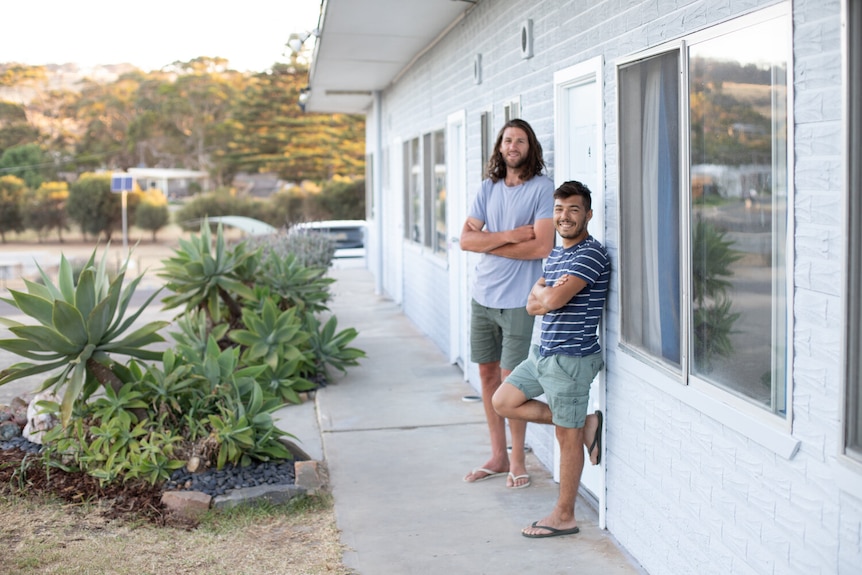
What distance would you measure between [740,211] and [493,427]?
271 cm

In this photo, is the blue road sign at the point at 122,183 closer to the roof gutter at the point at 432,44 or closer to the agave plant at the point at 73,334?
the roof gutter at the point at 432,44

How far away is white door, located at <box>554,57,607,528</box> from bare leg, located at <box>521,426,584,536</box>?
0.70 ft

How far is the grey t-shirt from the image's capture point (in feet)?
18.1

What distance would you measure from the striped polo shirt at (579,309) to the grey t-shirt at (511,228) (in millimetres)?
806

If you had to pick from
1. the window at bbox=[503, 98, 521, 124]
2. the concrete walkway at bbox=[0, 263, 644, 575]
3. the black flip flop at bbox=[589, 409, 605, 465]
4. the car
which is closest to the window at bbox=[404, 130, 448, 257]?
the concrete walkway at bbox=[0, 263, 644, 575]

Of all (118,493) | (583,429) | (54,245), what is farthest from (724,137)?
(54,245)

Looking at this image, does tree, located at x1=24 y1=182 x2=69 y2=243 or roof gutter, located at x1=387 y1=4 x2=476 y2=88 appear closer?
roof gutter, located at x1=387 y1=4 x2=476 y2=88

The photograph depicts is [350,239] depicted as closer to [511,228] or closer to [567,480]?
[511,228]

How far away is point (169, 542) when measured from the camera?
485 cm

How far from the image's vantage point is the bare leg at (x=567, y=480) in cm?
472

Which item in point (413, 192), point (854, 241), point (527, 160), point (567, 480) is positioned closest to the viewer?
point (854, 241)

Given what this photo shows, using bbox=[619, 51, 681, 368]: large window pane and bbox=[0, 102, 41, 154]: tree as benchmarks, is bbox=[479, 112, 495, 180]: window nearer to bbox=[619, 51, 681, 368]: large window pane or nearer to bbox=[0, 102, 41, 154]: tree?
bbox=[619, 51, 681, 368]: large window pane

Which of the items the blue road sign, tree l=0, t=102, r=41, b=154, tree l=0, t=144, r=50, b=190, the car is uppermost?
tree l=0, t=102, r=41, b=154

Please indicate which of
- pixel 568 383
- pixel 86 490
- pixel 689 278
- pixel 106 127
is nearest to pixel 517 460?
pixel 568 383
